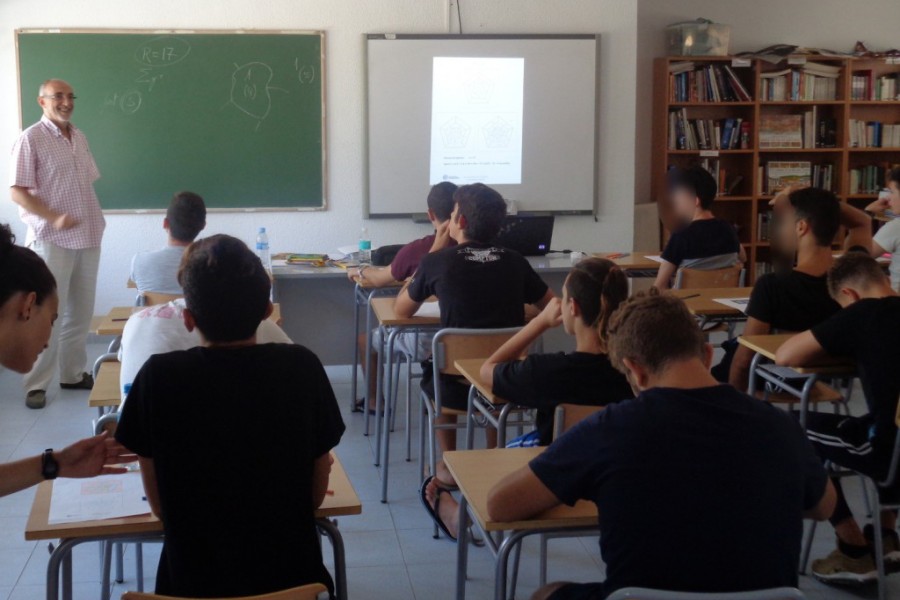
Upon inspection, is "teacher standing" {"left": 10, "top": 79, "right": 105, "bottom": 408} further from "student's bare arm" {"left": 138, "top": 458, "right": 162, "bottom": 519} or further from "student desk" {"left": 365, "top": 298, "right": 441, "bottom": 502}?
"student's bare arm" {"left": 138, "top": 458, "right": 162, "bottom": 519}

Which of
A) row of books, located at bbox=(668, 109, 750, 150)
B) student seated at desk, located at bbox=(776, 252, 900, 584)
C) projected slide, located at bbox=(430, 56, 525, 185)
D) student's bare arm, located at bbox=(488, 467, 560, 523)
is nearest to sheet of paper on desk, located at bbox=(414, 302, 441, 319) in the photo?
student seated at desk, located at bbox=(776, 252, 900, 584)

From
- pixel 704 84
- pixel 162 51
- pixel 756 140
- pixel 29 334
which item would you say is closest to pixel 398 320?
pixel 29 334

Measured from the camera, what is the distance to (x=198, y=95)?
604cm

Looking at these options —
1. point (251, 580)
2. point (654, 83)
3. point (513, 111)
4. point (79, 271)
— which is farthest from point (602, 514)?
point (654, 83)

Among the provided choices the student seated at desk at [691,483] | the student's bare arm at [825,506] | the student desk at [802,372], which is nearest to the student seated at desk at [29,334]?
the student seated at desk at [691,483]

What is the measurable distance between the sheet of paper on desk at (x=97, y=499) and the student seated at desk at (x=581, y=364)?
3.35 ft

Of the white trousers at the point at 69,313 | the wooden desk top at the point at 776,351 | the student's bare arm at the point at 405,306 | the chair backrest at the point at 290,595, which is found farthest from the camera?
the white trousers at the point at 69,313

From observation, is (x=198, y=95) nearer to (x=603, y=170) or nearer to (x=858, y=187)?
(x=603, y=170)

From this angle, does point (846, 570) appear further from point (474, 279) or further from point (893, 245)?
point (893, 245)

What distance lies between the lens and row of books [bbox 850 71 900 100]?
8258 mm

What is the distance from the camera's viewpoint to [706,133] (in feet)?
26.5

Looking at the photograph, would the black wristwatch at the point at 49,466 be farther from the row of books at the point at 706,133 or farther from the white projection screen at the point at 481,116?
the row of books at the point at 706,133

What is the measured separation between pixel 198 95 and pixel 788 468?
16.9 feet

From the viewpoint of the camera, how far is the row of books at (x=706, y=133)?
8.01 m
